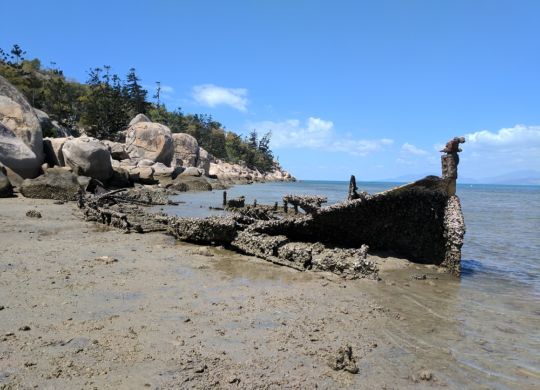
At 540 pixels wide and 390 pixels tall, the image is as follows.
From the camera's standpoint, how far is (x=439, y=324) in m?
6.10

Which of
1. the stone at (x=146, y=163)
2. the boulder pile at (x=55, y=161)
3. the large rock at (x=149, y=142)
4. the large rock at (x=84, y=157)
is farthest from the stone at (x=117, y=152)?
the large rock at (x=84, y=157)

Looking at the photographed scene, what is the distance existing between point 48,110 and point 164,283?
169ft

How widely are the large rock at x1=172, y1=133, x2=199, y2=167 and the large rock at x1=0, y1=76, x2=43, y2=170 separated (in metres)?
33.8

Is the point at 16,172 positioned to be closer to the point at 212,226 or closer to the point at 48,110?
the point at 212,226

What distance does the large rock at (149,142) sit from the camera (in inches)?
1737

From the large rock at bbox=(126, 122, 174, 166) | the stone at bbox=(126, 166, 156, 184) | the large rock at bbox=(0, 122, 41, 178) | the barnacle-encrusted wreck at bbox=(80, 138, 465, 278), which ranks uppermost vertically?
the large rock at bbox=(126, 122, 174, 166)

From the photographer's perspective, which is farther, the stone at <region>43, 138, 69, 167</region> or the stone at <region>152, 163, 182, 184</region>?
the stone at <region>152, 163, 182, 184</region>

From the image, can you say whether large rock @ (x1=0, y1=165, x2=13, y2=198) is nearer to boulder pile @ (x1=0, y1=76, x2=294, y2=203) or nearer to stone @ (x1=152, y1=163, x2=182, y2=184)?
boulder pile @ (x1=0, y1=76, x2=294, y2=203)

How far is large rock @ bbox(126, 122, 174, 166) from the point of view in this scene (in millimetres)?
44125

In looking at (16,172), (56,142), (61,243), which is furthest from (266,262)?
(56,142)

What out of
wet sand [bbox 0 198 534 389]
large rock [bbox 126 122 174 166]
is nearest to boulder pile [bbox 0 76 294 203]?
large rock [bbox 126 122 174 166]

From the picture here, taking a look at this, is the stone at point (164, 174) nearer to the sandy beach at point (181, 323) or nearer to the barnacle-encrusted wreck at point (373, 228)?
the barnacle-encrusted wreck at point (373, 228)

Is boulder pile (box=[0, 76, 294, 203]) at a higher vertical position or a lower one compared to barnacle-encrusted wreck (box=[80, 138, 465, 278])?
higher

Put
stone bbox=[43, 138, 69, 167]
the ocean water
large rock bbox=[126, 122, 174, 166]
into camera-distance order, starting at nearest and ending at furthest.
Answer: the ocean water → stone bbox=[43, 138, 69, 167] → large rock bbox=[126, 122, 174, 166]
